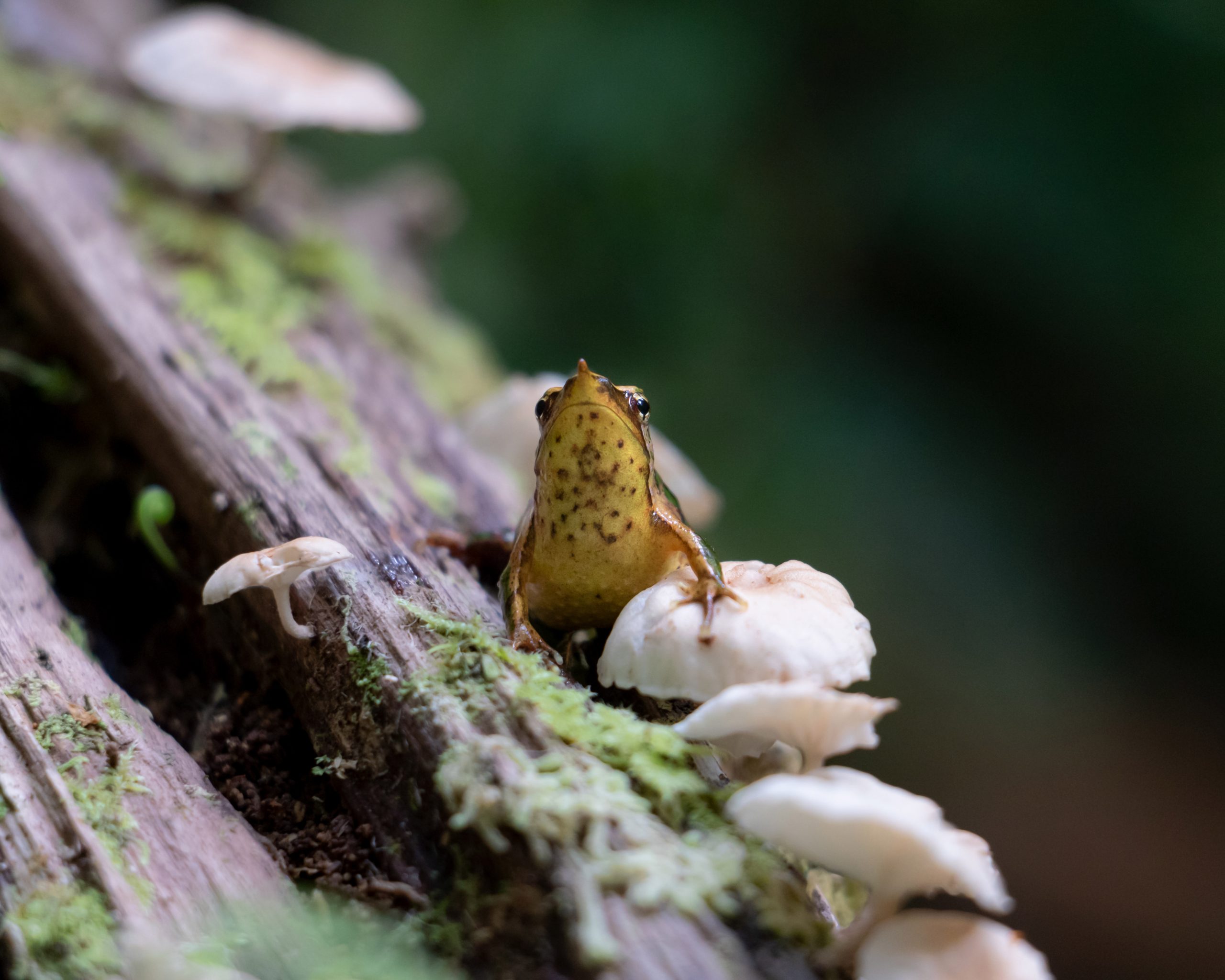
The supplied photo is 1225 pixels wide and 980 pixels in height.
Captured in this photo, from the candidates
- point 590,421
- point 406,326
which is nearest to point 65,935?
point 590,421

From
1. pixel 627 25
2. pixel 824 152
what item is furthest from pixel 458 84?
pixel 824 152

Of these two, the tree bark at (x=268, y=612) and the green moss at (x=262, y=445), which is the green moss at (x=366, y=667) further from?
the green moss at (x=262, y=445)

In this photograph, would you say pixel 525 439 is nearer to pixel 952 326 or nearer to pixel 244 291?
pixel 244 291

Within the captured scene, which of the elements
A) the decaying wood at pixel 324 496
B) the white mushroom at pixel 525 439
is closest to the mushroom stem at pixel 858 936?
the decaying wood at pixel 324 496

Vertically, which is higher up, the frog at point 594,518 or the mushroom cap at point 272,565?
the frog at point 594,518

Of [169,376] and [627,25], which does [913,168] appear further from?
[169,376]

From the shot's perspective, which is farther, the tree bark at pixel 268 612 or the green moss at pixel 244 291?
the green moss at pixel 244 291
